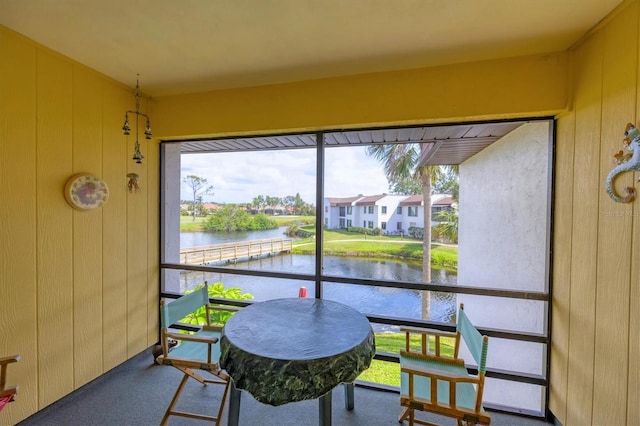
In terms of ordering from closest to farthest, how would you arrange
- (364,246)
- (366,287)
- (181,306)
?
1. (181,306)
2. (366,287)
3. (364,246)

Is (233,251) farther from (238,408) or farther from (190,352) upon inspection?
(238,408)

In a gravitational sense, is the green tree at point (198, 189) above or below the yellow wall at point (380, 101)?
below

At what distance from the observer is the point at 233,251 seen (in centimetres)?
285

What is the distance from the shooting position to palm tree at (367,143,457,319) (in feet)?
8.89

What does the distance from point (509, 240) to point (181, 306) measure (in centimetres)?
329

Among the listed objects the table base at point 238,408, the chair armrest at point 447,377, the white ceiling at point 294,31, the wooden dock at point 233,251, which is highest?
the white ceiling at point 294,31

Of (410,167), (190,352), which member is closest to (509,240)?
(410,167)

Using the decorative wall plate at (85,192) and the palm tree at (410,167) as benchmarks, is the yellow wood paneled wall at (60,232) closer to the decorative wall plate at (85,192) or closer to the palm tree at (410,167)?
the decorative wall plate at (85,192)

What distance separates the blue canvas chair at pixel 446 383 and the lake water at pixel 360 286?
0.39 m

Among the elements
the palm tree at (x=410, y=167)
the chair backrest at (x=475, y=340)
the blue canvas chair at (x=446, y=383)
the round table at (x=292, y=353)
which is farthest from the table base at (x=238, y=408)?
the palm tree at (x=410, y=167)

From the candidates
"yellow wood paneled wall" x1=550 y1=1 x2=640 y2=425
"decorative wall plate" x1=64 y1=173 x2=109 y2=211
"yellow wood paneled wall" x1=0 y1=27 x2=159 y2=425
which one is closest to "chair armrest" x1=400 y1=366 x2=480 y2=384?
"yellow wood paneled wall" x1=550 y1=1 x2=640 y2=425

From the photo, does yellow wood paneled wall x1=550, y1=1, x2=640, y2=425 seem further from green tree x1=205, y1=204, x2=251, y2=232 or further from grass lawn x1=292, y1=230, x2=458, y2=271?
green tree x1=205, y1=204, x2=251, y2=232

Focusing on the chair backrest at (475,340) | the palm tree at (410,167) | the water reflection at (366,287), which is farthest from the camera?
the palm tree at (410,167)

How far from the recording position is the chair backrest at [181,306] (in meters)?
1.89
